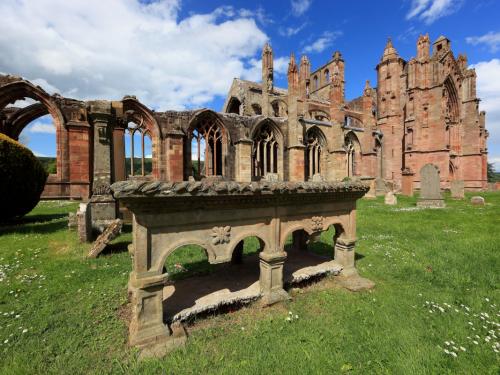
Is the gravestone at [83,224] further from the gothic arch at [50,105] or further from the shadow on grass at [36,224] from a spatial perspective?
the gothic arch at [50,105]

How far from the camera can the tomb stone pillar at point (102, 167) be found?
8.13 m

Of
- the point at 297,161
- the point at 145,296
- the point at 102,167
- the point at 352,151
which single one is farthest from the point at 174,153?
the point at 352,151

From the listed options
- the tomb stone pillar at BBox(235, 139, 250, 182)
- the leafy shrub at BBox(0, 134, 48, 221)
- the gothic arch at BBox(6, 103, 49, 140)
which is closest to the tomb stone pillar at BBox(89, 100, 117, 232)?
the leafy shrub at BBox(0, 134, 48, 221)

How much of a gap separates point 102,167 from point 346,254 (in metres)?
8.54

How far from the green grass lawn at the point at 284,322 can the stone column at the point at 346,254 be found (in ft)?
1.33

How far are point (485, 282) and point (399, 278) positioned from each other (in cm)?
141

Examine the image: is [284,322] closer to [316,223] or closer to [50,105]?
[316,223]

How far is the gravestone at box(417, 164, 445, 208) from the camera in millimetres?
13023

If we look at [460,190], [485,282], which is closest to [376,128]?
[460,190]

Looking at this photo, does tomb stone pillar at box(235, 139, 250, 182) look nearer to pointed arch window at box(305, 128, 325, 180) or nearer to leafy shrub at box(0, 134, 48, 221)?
pointed arch window at box(305, 128, 325, 180)

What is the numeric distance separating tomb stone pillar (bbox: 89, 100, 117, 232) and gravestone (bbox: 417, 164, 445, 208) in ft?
51.0

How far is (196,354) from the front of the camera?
8.36 ft

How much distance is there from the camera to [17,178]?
25.4 ft

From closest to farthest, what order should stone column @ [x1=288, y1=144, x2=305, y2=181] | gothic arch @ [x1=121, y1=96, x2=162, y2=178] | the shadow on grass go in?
1. the shadow on grass
2. gothic arch @ [x1=121, y1=96, x2=162, y2=178]
3. stone column @ [x1=288, y1=144, x2=305, y2=181]
